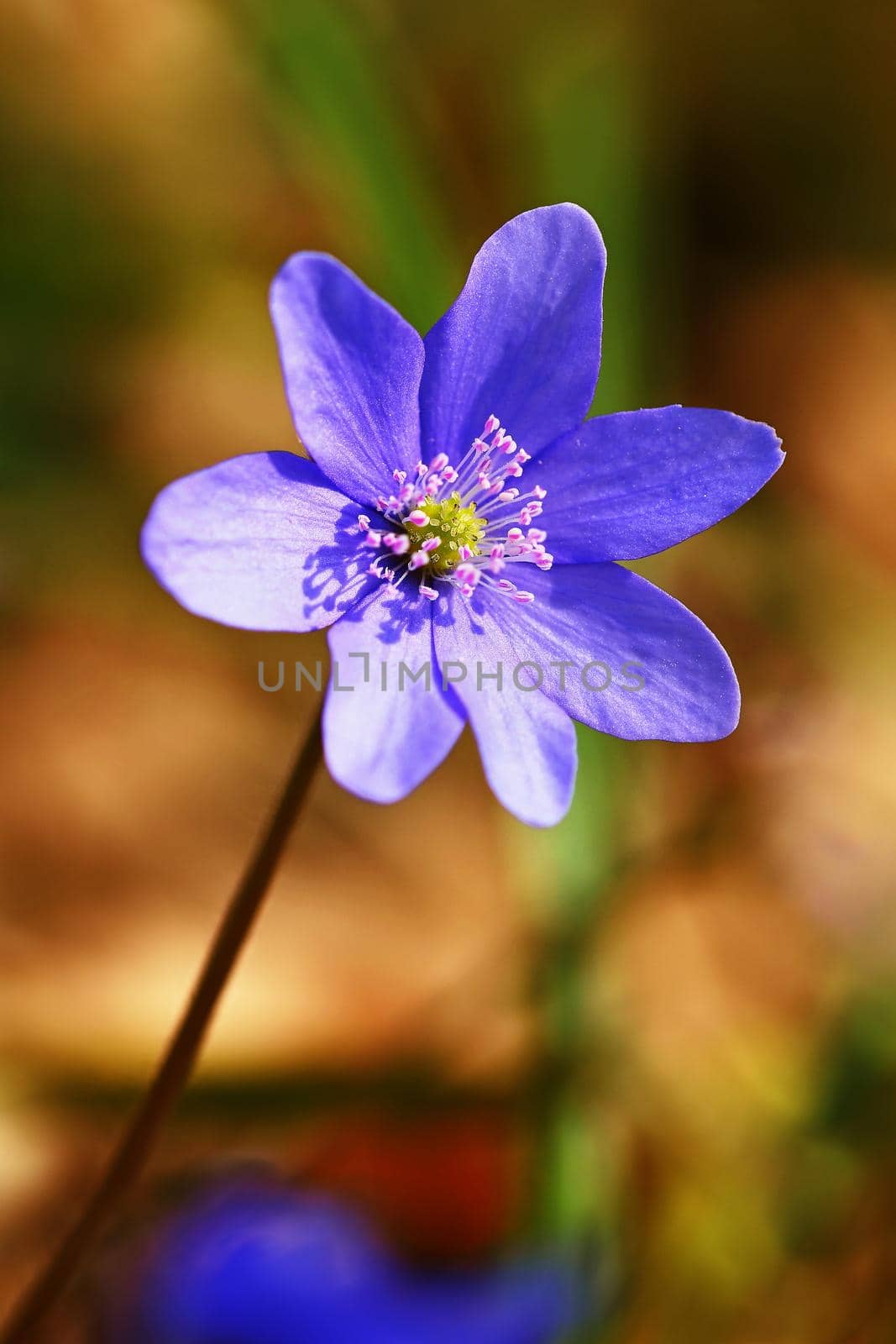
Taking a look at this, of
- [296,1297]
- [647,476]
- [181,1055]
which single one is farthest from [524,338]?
[296,1297]

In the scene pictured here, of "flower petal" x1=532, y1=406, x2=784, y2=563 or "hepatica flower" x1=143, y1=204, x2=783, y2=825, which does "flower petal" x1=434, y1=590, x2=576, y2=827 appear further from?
"flower petal" x1=532, y1=406, x2=784, y2=563

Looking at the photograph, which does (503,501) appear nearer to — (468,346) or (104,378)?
(468,346)

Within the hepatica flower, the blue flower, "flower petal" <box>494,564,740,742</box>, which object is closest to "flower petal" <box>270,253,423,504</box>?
the hepatica flower

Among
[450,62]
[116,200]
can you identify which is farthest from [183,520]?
[450,62]

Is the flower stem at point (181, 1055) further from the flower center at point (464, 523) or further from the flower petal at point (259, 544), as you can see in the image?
the flower center at point (464, 523)

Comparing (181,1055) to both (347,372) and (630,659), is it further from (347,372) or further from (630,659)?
(347,372)

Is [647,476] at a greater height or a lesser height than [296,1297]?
greater
